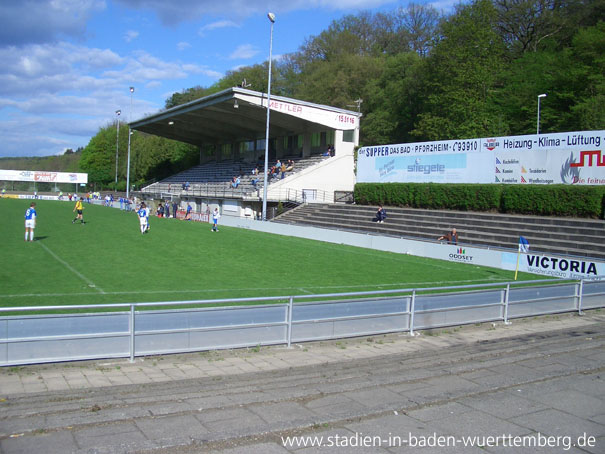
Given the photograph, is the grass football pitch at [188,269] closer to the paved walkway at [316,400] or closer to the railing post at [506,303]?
the railing post at [506,303]

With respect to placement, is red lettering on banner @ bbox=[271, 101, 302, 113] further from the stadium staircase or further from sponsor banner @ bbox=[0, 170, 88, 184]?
sponsor banner @ bbox=[0, 170, 88, 184]

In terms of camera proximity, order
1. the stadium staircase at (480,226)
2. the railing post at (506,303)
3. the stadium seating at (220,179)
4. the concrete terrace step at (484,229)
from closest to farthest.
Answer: the railing post at (506,303), the stadium staircase at (480,226), the concrete terrace step at (484,229), the stadium seating at (220,179)

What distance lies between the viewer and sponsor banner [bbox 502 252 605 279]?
699 inches

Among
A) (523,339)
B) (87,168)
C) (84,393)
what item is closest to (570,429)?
(523,339)

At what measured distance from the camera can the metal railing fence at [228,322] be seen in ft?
25.7

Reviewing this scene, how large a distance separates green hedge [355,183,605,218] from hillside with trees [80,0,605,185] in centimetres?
1110

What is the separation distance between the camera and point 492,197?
96.1ft

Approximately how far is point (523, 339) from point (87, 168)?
11101 cm

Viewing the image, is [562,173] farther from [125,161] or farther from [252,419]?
[125,161]

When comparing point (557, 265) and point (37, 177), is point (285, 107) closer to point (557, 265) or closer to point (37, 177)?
point (557, 265)

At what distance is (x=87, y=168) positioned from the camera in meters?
109

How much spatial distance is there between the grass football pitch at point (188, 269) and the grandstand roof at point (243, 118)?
19.7 m

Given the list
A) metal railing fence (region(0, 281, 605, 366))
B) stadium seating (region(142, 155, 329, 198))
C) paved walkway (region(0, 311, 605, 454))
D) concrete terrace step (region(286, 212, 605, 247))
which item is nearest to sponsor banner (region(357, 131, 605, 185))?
concrete terrace step (region(286, 212, 605, 247))

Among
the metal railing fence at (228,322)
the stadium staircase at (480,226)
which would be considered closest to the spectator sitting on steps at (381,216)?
the stadium staircase at (480,226)
